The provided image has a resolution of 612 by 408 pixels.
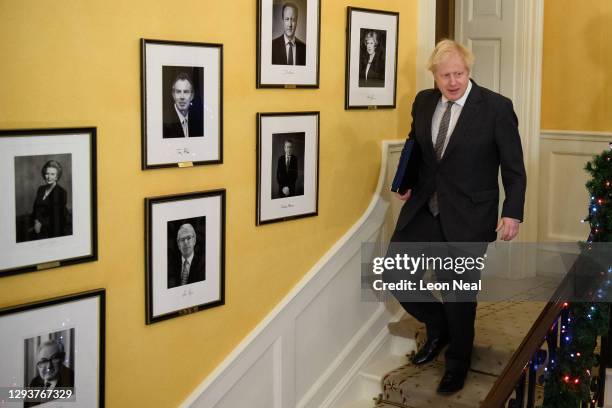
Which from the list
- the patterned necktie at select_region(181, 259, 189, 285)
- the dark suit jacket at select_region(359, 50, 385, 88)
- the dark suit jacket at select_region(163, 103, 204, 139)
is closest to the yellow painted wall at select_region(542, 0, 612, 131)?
the dark suit jacket at select_region(359, 50, 385, 88)

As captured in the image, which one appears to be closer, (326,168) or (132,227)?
(132,227)

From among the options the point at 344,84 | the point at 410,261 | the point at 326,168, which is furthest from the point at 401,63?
the point at 410,261

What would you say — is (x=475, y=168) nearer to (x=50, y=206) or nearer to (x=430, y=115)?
(x=430, y=115)

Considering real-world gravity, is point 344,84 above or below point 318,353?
above

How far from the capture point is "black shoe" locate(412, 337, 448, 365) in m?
4.84

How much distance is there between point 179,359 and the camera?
12.9 feet

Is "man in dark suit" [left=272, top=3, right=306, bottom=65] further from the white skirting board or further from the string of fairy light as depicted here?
the string of fairy light

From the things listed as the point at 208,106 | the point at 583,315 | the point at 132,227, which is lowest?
the point at 583,315

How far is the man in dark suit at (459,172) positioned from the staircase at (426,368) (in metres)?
0.12

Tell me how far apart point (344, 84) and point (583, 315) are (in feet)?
5.82

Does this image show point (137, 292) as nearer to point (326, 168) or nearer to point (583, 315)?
point (326, 168)

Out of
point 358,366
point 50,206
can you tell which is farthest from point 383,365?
point 50,206

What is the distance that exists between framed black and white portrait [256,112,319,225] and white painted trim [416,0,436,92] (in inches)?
40.5

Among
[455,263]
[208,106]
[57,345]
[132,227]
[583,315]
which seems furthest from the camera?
[455,263]
